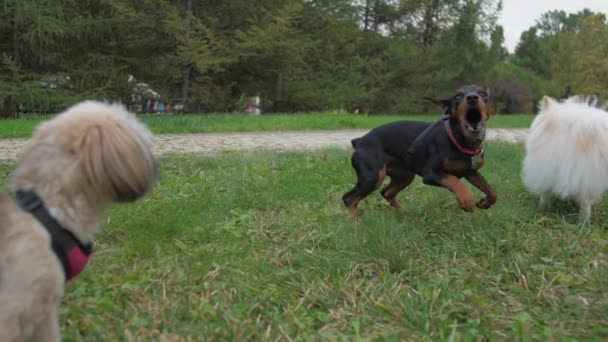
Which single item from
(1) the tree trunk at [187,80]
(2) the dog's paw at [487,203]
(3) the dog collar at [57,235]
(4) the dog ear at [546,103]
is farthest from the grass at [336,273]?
(1) the tree trunk at [187,80]

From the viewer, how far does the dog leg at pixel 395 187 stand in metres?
5.39

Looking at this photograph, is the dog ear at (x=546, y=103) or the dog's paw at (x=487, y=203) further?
the dog ear at (x=546, y=103)

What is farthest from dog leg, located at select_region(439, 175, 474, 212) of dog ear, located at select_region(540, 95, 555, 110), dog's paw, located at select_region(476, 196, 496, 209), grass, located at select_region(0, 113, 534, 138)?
grass, located at select_region(0, 113, 534, 138)

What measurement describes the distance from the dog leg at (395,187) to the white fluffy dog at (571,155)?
1.29 meters

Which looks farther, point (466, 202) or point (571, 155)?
point (571, 155)

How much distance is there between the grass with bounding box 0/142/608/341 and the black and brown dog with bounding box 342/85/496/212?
282 millimetres

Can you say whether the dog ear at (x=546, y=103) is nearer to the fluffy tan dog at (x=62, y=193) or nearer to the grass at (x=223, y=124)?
the fluffy tan dog at (x=62, y=193)

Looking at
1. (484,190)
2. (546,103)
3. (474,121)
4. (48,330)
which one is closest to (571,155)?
(546,103)

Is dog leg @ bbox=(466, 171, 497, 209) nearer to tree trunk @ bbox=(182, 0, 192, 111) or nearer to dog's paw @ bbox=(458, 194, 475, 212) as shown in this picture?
dog's paw @ bbox=(458, 194, 475, 212)

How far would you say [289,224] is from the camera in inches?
187

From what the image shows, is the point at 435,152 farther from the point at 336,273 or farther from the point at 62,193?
the point at 62,193

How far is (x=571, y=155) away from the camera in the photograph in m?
4.92

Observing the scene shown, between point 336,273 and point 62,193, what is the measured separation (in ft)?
6.24

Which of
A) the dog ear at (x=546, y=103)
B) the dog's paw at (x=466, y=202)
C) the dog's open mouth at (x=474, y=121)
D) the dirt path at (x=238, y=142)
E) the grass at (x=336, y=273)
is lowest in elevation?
the dirt path at (x=238, y=142)
